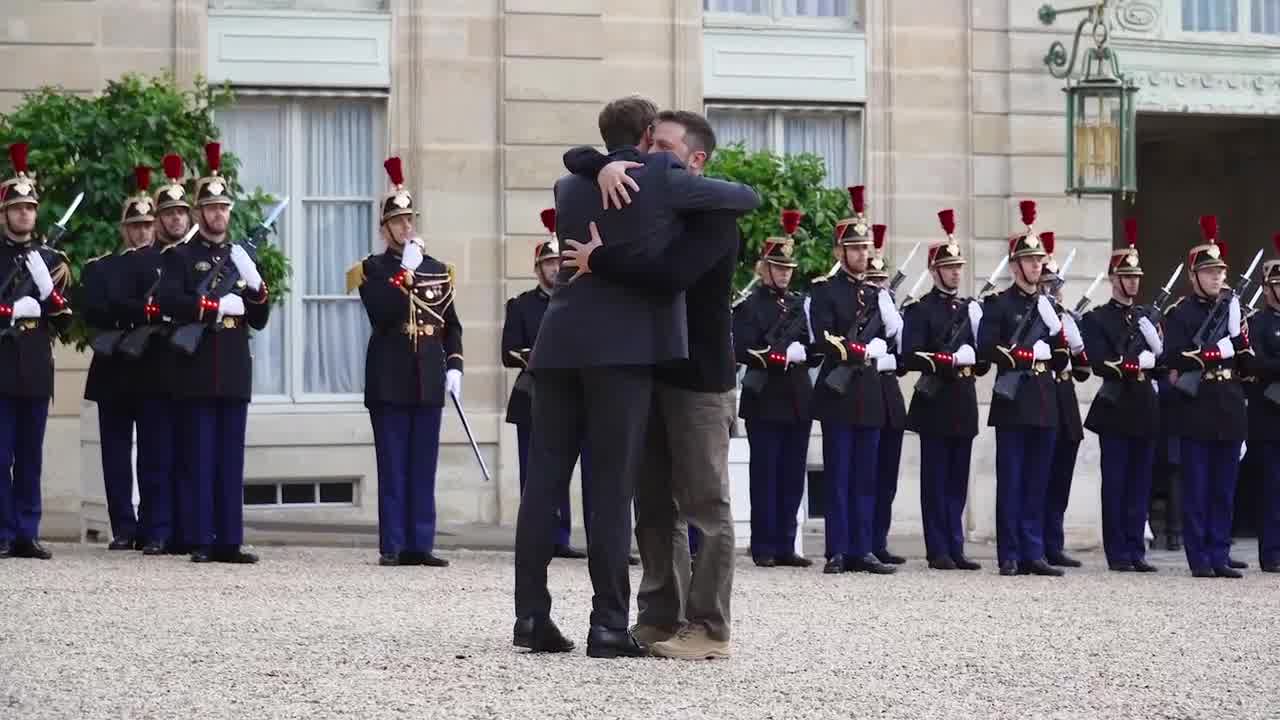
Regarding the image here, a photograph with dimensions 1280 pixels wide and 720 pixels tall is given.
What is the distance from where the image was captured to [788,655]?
9055mm

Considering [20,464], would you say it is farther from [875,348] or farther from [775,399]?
[875,348]

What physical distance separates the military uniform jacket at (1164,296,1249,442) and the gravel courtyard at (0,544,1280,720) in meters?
1.87

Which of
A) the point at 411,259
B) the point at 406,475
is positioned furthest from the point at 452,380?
the point at 411,259

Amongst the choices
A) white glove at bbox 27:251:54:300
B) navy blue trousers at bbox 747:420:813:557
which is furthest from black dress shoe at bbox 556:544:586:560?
white glove at bbox 27:251:54:300

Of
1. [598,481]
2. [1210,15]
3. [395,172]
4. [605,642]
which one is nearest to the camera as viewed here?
[605,642]

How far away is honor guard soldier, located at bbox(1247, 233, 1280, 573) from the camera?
50.4 feet

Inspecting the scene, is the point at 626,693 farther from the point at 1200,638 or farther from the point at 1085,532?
the point at 1085,532

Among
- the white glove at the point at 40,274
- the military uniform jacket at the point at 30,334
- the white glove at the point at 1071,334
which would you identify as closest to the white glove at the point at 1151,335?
the white glove at the point at 1071,334

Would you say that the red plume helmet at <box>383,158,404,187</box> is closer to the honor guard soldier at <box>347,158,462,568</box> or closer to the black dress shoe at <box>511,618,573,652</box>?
the honor guard soldier at <box>347,158,462,568</box>

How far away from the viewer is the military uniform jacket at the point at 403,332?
533 inches

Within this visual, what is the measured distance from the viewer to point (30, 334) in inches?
519

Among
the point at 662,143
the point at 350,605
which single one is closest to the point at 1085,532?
the point at 350,605

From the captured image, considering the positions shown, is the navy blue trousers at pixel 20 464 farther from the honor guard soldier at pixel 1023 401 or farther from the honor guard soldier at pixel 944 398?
the honor guard soldier at pixel 1023 401

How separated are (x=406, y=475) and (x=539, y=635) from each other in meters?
5.04
